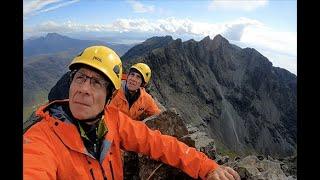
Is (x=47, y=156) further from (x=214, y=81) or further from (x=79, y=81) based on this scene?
(x=214, y=81)

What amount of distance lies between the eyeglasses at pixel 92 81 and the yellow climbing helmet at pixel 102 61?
0.18 metres

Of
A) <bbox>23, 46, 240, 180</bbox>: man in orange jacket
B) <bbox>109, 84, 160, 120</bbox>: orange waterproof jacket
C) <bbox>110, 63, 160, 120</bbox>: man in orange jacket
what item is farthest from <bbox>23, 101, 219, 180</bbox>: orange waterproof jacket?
<bbox>109, 84, 160, 120</bbox>: orange waterproof jacket

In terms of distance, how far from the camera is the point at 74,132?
654 centimetres

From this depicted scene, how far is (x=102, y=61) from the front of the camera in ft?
24.4

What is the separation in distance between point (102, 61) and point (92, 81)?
0.50 metres

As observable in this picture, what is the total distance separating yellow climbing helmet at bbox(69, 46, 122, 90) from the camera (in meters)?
7.30

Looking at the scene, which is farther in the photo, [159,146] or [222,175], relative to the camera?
[159,146]

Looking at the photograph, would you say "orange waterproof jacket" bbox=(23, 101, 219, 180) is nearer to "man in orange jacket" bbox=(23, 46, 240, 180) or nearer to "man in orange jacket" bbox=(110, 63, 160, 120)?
"man in orange jacket" bbox=(23, 46, 240, 180)

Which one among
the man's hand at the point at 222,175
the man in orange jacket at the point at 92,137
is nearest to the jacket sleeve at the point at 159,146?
the man in orange jacket at the point at 92,137

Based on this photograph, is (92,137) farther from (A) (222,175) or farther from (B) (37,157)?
(A) (222,175)

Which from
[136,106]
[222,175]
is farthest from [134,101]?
[222,175]

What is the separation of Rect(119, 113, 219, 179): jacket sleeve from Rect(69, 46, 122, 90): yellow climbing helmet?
1085 mm
